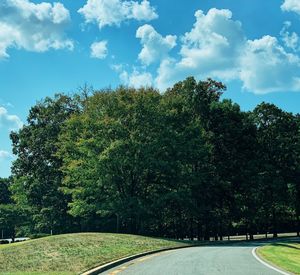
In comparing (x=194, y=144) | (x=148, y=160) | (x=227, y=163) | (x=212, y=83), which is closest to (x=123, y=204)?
(x=148, y=160)

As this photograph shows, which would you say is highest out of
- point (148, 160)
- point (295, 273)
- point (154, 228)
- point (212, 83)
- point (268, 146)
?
point (212, 83)

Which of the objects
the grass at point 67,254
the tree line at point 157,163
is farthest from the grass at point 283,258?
the tree line at point 157,163

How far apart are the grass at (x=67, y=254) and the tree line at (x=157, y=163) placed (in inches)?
524

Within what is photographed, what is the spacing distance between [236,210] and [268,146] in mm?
10490

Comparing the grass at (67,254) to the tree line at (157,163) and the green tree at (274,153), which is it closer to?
the tree line at (157,163)

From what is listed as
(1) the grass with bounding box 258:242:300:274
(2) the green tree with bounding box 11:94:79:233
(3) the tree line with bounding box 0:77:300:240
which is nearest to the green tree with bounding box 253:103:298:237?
(3) the tree line with bounding box 0:77:300:240

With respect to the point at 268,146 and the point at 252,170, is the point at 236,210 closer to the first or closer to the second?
the point at 252,170

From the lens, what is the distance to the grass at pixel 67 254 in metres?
15.3

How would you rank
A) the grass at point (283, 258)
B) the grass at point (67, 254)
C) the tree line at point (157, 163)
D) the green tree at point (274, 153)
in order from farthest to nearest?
the green tree at point (274, 153) < the tree line at point (157, 163) < the grass at point (283, 258) < the grass at point (67, 254)

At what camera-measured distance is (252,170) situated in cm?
5491

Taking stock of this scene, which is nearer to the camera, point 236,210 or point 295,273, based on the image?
point 295,273

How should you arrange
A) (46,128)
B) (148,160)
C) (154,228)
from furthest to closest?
(154,228) → (46,128) → (148,160)

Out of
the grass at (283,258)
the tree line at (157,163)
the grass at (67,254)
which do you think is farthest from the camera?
the tree line at (157,163)

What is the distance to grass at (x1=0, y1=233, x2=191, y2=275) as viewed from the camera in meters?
15.3
